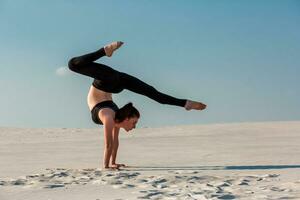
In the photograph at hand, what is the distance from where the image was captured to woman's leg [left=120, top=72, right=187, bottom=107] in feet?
20.4

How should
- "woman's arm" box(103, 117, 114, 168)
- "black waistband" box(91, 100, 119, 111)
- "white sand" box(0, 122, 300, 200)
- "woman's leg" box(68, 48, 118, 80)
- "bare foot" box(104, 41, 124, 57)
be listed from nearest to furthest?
"white sand" box(0, 122, 300, 200), "bare foot" box(104, 41, 124, 57), "woman's leg" box(68, 48, 118, 80), "woman's arm" box(103, 117, 114, 168), "black waistband" box(91, 100, 119, 111)

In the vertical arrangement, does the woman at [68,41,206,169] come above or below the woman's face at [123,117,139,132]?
above

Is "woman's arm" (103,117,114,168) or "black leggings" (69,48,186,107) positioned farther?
"woman's arm" (103,117,114,168)

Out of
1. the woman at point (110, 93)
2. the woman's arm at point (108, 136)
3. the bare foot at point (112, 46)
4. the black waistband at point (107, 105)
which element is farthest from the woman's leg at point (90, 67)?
the woman's arm at point (108, 136)

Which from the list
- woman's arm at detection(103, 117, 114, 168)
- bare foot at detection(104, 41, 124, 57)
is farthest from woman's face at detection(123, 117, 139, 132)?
bare foot at detection(104, 41, 124, 57)

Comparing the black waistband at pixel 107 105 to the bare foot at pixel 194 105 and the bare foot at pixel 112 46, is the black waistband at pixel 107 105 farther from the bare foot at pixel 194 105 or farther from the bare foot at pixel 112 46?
the bare foot at pixel 194 105

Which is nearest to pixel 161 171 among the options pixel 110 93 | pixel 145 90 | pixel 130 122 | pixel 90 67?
pixel 130 122

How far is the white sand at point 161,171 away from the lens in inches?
175

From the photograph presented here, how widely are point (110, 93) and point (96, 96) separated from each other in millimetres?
187

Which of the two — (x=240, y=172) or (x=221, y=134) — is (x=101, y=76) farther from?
(x=221, y=134)

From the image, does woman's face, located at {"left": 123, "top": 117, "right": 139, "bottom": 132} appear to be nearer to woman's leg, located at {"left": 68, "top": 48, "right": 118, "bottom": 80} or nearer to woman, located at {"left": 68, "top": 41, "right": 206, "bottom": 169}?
woman, located at {"left": 68, "top": 41, "right": 206, "bottom": 169}

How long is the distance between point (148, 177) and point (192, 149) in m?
3.51

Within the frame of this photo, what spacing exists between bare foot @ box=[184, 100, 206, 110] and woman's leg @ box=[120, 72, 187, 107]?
0.05 m

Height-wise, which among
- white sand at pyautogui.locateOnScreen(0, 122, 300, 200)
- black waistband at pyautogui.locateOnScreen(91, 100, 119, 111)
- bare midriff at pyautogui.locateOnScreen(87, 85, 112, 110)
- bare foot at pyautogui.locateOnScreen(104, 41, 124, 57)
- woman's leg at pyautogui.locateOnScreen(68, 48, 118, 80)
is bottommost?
white sand at pyautogui.locateOnScreen(0, 122, 300, 200)
